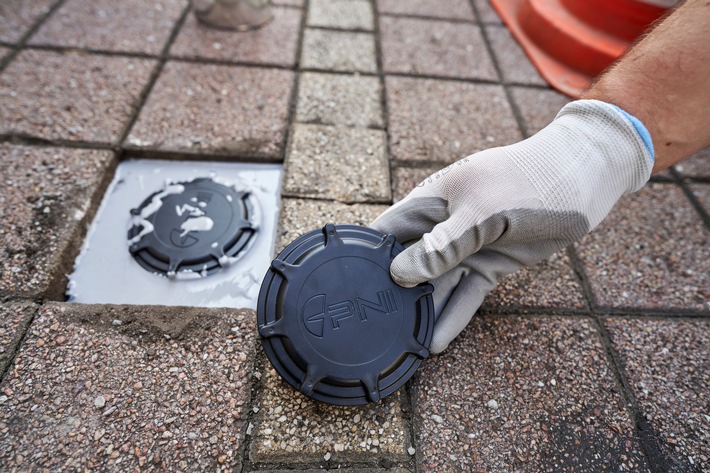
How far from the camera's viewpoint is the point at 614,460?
4.68 ft

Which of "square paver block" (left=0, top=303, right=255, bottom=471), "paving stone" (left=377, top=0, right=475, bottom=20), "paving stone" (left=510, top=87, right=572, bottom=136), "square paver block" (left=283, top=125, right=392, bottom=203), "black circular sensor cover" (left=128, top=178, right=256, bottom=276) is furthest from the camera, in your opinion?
"paving stone" (left=377, top=0, right=475, bottom=20)

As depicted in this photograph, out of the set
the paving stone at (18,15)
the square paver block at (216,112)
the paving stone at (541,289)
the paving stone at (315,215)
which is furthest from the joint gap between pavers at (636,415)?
the paving stone at (18,15)

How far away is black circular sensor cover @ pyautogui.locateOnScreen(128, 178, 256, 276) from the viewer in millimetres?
1796

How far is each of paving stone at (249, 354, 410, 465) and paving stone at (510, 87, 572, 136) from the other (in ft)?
6.18

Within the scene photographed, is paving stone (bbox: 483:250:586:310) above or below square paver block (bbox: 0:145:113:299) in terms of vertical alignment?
below

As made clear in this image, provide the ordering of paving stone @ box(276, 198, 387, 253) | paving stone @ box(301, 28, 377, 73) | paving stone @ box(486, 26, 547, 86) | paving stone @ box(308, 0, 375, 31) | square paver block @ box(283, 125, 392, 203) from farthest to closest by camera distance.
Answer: paving stone @ box(308, 0, 375, 31), paving stone @ box(486, 26, 547, 86), paving stone @ box(301, 28, 377, 73), square paver block @ box(283, 125, 392, 203), paving stone @ box(276, 198, 387, 253)

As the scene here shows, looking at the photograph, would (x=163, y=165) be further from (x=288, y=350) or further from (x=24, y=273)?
(x=288, y=350)

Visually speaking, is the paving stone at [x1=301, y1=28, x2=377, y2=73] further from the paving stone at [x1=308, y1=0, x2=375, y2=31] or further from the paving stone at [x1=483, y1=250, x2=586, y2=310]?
the paving stone at [x1=483, y1=250, x2=586, y2=310]

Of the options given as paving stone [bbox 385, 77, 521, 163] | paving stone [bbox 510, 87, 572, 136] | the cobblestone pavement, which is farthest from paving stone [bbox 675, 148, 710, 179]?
paving stone [bbox 385, 77, 521, 163]

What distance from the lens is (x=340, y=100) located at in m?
2.59

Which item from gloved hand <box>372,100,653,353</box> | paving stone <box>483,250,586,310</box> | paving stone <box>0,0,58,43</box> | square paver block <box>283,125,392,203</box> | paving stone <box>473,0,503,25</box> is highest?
gloved hand <box>372,100,653,353</box>

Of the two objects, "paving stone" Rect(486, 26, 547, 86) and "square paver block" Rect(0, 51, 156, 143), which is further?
"paving stone" Rect(486, 26, 547, 86)

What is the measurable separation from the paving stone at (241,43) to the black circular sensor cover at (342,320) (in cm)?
181

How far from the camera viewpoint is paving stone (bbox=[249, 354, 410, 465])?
1354 mm
